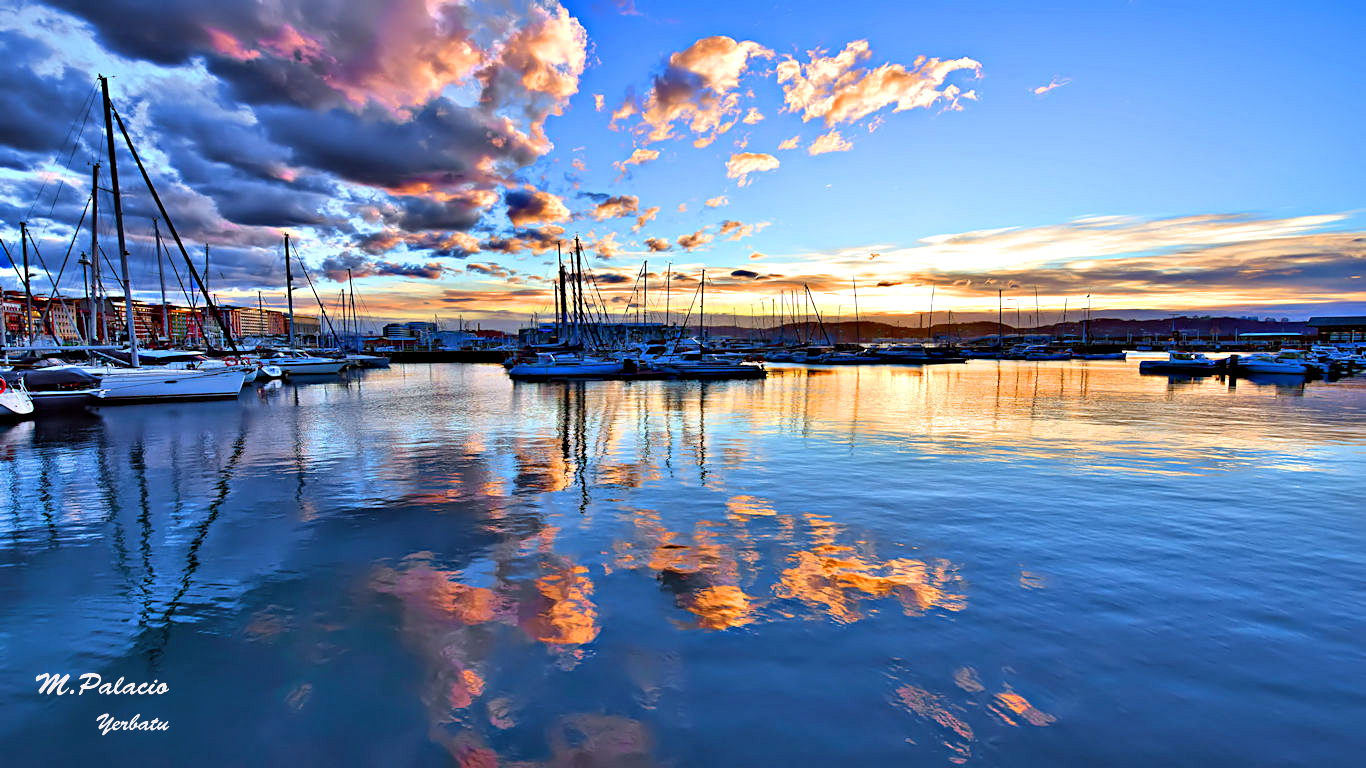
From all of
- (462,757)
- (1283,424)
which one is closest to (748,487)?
(462,757)

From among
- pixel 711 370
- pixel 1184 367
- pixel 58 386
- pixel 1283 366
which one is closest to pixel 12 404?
pixel 58 386

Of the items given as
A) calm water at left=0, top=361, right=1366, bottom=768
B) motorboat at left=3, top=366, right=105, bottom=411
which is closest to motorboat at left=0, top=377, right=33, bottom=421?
motorboat at left=3, top=366, right=105, bottom=411

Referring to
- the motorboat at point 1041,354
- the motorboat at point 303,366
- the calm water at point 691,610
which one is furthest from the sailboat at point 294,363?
the motorboat at point 1041,354

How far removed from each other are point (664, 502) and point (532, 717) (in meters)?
7.06

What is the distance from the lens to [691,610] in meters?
6.95

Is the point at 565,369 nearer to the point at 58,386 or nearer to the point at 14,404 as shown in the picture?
the point at 58,386

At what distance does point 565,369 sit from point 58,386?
34242mm

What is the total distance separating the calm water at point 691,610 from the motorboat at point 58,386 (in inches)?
831

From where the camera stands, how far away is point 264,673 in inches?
223

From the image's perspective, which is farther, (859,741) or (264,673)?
(264,673)

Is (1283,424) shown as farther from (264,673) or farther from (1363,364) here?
(1363,364)

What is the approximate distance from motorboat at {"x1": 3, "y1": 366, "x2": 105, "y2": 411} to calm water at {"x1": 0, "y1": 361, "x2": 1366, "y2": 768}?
831 inches

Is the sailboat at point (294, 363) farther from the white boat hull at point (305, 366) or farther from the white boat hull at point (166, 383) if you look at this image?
the white boat hull at point (166, 383)

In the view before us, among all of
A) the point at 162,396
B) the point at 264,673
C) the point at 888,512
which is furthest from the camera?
the point at 162,396
